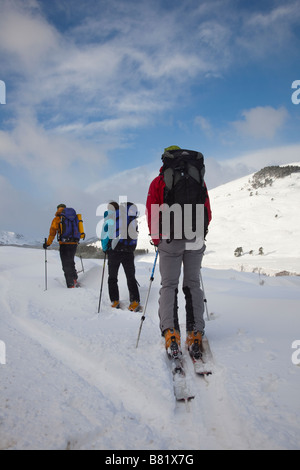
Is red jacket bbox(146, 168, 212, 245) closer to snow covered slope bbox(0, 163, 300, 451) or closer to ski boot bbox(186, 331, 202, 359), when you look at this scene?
ski boot bbox(186, 331, 202, 359)

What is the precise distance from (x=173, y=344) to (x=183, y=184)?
184cm

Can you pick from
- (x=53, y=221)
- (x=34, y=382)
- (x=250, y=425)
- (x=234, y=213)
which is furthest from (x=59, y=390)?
(x=234, y=213)

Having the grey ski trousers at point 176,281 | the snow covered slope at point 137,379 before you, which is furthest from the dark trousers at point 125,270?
the grey ski trousers at point 176,281

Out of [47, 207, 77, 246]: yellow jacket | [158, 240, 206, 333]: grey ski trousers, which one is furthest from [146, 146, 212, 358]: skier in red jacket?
[47, 207, 77, 246]: yellow jacket

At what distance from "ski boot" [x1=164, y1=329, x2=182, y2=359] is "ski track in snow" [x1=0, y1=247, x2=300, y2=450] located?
13cm

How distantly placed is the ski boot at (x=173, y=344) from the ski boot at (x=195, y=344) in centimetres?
15

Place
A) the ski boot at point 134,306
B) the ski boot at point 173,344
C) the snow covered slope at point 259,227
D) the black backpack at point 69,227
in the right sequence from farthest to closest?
the snow covered slope at point 259,227
the black backpack at point 69,227
the ski boot at point 134,306
the ski boot at point 173,344

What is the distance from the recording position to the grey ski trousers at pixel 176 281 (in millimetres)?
3271

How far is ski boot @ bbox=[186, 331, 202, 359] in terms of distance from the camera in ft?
9.70

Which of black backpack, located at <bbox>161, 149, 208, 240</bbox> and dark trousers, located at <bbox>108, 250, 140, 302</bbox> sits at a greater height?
black backpack, located at <bbox>161, 149, 208, 240</bbox>

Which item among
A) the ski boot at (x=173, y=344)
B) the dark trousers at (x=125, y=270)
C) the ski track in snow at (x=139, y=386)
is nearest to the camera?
the ski track in snow at (x=139, y=386)

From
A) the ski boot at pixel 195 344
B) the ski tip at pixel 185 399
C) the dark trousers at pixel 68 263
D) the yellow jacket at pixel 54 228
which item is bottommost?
the ski tip at pixel 185 399

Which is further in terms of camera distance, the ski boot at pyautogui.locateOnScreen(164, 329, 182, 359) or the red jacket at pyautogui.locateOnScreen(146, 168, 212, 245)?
the red jacket at pyautogui.locateOnScreen(146, 168, 212, 245)

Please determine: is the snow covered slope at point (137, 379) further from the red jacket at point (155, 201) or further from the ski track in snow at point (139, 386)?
the red jacket at point (155, 201)
